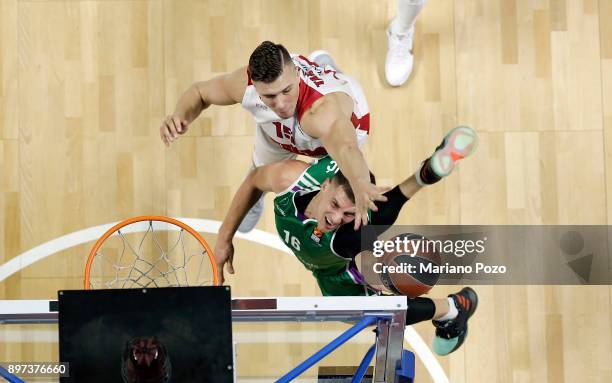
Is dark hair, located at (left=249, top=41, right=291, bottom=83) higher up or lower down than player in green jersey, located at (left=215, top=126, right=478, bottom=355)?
higher up

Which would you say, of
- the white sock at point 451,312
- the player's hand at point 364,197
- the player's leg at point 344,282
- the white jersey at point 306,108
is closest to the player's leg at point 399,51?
the white jersey at point 306,108

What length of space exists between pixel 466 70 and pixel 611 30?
2.74 feet

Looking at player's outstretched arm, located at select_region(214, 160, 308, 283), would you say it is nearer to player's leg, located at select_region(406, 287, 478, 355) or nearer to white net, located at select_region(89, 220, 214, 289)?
white net, located at select_region(89, 220, 214, 289)

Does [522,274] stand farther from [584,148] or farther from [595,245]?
[584,148]

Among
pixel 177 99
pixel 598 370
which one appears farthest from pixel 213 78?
pixel 598 370

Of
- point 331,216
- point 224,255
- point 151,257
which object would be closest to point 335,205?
point 331,216

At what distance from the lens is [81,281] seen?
5039mm

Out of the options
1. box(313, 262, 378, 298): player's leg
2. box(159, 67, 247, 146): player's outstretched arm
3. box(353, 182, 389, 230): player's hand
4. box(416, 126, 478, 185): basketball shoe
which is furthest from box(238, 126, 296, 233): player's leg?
box(416, 126, 478, 185): basketball shoe

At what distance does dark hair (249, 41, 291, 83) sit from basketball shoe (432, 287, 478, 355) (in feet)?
4.86

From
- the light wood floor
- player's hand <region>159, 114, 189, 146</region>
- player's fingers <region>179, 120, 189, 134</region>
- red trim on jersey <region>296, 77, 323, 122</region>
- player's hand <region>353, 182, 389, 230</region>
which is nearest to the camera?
player's hand <region>353, 182, 389, 230</region>

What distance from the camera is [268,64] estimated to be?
4.34 metres

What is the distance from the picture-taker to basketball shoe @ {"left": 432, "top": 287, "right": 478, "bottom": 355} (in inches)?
190

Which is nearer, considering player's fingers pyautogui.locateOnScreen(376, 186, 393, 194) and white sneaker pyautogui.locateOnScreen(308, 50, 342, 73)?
player's fingers pyautogui.locateOnScreen(376, 186, 393, 194)

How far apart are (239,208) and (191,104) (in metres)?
0.61
